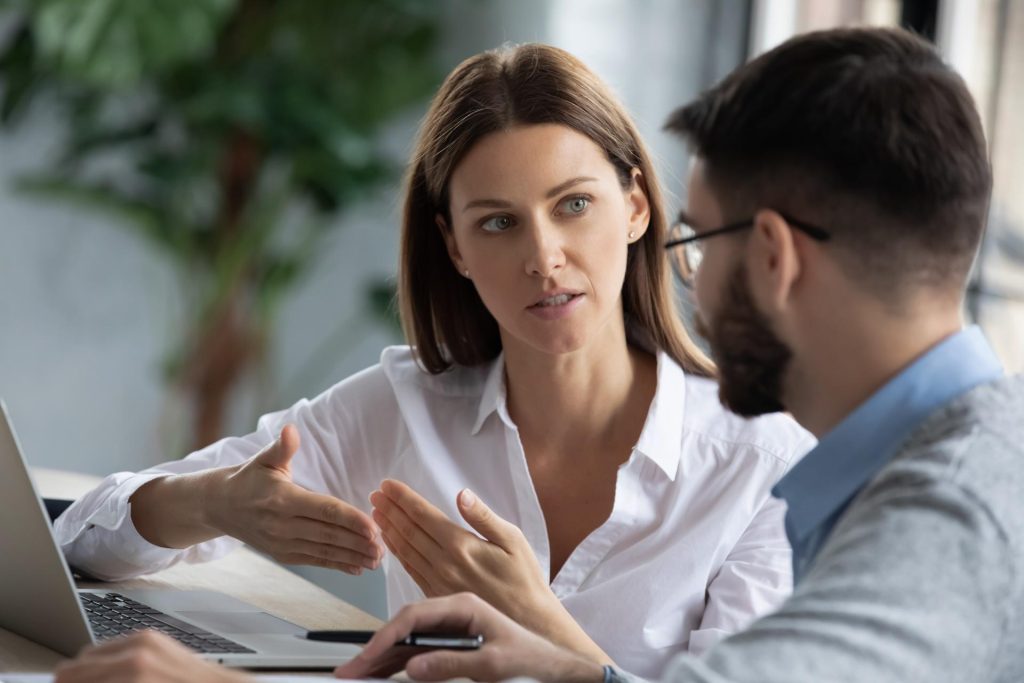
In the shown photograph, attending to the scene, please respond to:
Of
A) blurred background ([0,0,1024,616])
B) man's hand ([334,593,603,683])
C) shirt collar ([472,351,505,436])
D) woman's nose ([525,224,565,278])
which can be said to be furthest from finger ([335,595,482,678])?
blurred background ([0,0,1024,616])

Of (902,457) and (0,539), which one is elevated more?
(902,457)

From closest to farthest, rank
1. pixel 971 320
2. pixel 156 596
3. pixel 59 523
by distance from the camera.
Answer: pixel 156 596
pixel 59 523
pixel 971 320

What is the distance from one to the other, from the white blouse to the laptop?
260 millimetres

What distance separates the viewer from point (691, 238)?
1.13 meters

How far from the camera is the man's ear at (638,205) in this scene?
176 centimetres

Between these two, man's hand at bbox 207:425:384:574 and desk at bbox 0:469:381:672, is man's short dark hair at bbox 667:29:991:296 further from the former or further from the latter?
desk at bbox 0:469:381:672

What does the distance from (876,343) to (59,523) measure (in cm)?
115

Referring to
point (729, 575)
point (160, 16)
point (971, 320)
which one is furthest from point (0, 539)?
point (160, 16)

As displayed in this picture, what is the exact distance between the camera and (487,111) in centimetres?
167

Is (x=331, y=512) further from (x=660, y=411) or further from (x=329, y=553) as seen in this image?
(x=660, y=411)

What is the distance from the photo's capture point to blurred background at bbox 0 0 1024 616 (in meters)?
3.39

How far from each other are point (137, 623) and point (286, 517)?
19 centimetres

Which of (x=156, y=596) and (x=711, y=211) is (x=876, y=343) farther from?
(x=156, y=596)

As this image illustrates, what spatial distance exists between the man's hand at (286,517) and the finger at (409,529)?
0.11 ft
